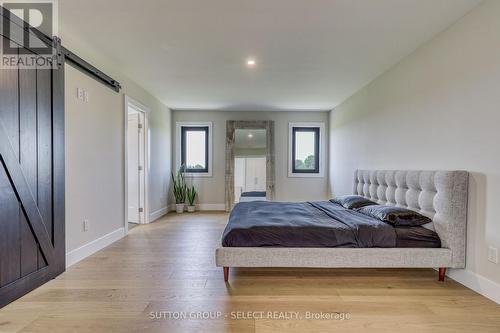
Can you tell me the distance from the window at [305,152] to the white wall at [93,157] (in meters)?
3.55

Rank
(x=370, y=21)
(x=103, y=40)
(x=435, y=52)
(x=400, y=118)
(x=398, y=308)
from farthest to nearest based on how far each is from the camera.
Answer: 1. (x=400, y=118)
2. (x=103, y=40)
3. (x=435, y=52)
4. (x=370, y=21)
5. (x=398, y=308)

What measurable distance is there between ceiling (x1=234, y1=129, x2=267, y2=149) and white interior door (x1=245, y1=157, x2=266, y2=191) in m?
0.31

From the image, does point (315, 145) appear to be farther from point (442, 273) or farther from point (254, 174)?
point (442, 273)

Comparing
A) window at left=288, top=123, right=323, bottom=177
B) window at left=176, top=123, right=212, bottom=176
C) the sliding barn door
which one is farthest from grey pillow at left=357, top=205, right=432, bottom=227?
window at left=176, top=123, right=212, bottom=176

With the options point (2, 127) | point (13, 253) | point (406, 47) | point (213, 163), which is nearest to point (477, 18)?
point (406, 47)

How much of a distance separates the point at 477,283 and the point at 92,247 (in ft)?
12.7

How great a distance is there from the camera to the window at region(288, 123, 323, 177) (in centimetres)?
594

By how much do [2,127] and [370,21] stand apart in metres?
3.14

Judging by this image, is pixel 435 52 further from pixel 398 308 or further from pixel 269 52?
pixel 398 308

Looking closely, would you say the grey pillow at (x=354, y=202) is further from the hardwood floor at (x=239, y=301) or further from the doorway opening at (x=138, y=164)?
the doorway opening at (x=138, y=164)

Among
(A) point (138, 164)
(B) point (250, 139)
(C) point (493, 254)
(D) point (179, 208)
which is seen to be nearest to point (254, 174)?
(B) point (250, 139)

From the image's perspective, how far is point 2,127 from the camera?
72.6 inches

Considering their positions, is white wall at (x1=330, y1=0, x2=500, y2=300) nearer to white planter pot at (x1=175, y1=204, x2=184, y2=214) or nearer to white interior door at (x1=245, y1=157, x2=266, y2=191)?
white interior door at (x1=245, y1=157, x2=266, y2=191)

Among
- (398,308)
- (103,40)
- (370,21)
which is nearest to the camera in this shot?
(398,308)
